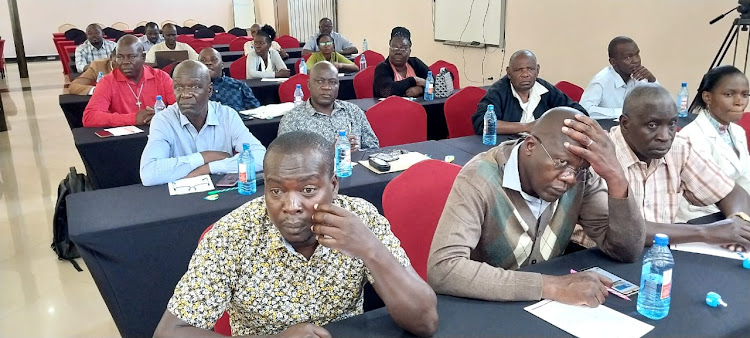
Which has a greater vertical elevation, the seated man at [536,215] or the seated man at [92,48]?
the seated man at [92,48]

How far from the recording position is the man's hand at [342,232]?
4.34ft

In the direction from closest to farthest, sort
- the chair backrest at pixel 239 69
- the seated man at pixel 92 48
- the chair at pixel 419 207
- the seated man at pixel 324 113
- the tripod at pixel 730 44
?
the chair at pixel 419 207 → the seated man at pixel 324 113 → the tripod at pixel 730 44 → the chair backrest at pixel 239 69 → the seated man at pixel 92 48

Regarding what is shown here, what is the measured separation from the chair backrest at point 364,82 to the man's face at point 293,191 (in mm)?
4543

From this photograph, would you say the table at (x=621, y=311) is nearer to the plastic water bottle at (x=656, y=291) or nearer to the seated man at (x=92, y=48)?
the plastic water bottle at (x=656, y=291)

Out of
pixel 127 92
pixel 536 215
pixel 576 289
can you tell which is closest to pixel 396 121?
pixel 127 92

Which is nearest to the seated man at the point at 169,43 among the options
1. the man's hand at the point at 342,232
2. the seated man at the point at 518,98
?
the seated man at the point at 518,98

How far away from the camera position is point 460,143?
3.55 m

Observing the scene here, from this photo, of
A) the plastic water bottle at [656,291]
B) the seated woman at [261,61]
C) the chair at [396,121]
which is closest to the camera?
the plastic water bottle at [656,291]

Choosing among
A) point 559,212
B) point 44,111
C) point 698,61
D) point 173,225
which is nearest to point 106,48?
point 44,111

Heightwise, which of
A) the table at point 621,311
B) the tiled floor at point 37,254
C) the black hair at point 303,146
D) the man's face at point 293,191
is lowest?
the tiled floor at point 37,254

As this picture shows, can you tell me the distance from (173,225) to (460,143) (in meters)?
1.87

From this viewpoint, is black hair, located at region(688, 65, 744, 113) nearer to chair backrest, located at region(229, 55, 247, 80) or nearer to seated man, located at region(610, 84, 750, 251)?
seated man, located at region(610, 84, 750, 251)

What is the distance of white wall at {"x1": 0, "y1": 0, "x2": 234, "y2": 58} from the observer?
1471 centimetres

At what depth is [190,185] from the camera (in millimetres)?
2727
